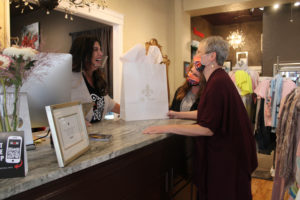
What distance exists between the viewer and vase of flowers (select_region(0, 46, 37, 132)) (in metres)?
0.84

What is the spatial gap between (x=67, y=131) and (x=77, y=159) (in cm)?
12

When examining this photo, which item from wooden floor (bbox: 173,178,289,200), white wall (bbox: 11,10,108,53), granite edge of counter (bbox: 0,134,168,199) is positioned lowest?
wooden floor (bbox: 173,178,289,200)

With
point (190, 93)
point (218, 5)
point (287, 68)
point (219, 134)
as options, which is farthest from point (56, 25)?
point (219, 134)

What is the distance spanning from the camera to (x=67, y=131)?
3.05ft

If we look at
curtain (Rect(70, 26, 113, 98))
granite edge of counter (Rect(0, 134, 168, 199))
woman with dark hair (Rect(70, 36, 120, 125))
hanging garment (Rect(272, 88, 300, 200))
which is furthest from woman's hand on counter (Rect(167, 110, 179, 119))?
curtain (Rect(70, 26, 113, 98))

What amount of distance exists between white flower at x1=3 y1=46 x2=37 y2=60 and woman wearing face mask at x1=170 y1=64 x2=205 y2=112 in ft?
5.50

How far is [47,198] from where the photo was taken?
82 centimetres

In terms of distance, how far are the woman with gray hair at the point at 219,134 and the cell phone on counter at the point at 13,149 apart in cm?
76

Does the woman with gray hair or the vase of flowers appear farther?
the woman with gray hair

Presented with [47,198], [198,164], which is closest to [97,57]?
[198,164]

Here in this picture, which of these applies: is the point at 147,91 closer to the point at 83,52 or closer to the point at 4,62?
the point at 83,52

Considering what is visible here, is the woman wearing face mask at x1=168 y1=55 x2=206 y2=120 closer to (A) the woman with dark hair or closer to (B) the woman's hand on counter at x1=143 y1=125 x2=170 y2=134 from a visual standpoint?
(A) the woman with dark hair

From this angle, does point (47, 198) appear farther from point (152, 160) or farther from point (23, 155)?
point (152, 160)

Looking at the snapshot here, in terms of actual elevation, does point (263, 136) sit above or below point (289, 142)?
below
